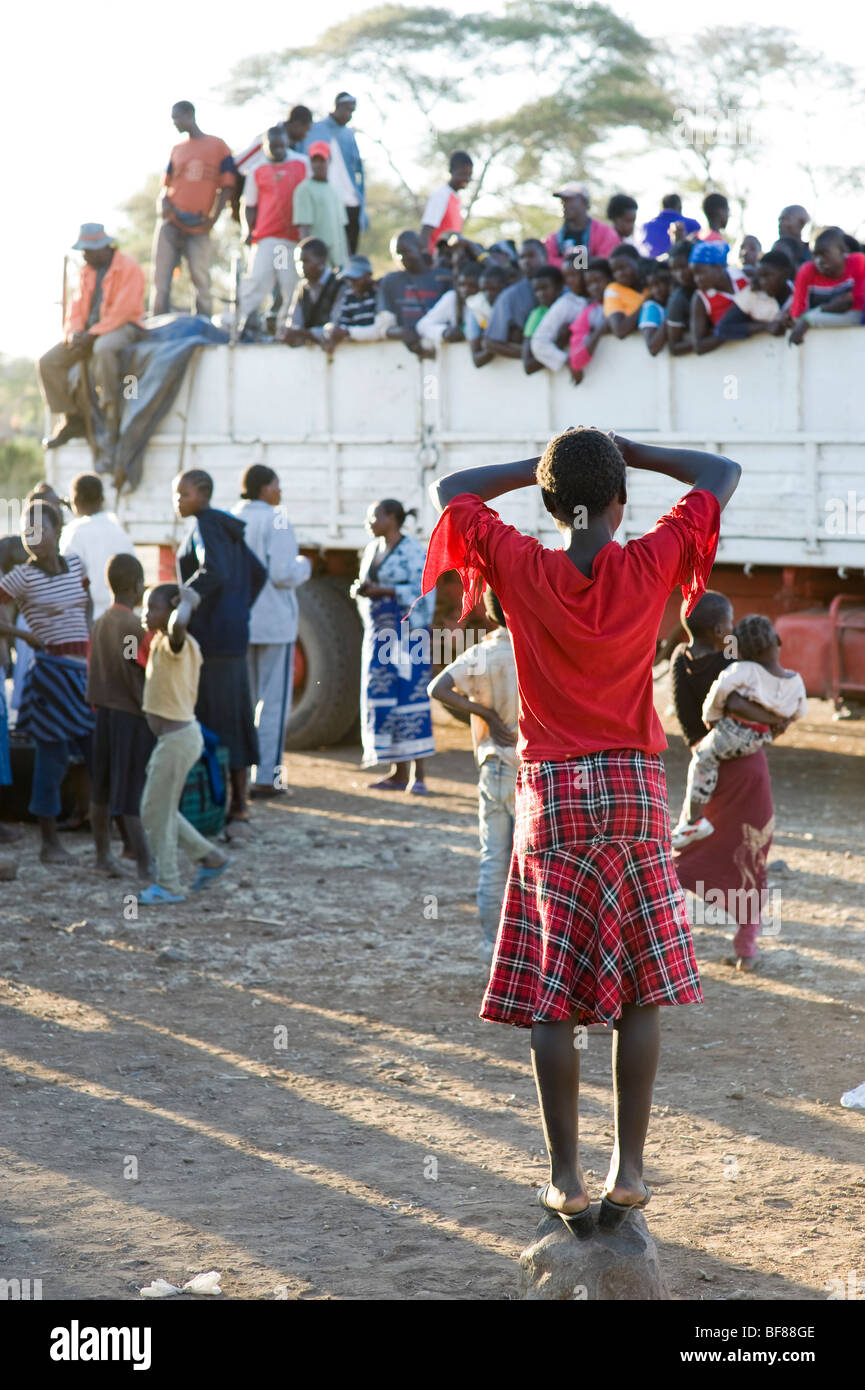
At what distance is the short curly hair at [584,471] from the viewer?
2.84m

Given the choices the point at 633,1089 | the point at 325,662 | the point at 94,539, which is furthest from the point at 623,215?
the point at 633,1089

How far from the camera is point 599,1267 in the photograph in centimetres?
282

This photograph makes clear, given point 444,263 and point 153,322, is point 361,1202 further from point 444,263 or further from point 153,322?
point 153,322

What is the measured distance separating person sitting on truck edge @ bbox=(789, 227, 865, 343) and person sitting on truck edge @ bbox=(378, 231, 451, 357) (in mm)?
2322

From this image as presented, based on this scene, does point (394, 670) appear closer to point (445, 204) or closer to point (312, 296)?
point (312, 296)

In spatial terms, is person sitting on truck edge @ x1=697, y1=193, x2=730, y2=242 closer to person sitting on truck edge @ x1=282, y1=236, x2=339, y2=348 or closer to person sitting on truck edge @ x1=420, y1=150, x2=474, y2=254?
person sitting on truck edge @ x1=420, y1=150, x2=474, y2=254

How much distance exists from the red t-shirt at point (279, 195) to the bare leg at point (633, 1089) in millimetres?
8651

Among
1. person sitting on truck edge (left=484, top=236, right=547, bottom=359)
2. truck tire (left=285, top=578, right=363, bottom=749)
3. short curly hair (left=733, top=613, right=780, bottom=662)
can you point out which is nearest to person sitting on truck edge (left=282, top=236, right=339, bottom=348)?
person sitting on truck edge (left=484, top=236, right=547, bottom=359)

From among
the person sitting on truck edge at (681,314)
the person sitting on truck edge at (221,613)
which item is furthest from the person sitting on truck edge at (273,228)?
the person sitting on truck edge at (221,613)

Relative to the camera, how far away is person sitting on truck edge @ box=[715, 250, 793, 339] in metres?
7.50

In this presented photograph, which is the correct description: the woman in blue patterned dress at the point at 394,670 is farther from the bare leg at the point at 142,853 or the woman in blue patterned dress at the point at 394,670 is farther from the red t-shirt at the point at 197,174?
the red t-shirt at the point at 197,174

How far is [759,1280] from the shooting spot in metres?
3.07

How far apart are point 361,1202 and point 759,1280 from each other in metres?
0.87
